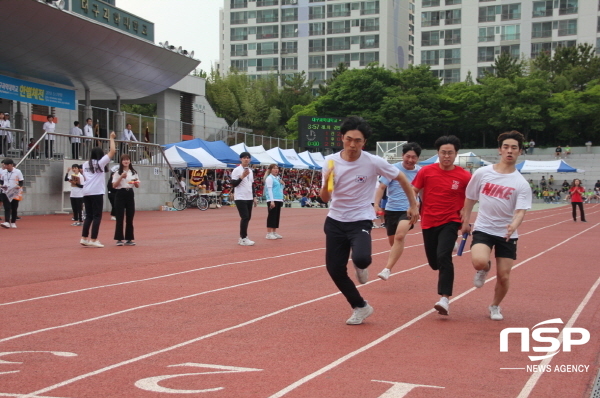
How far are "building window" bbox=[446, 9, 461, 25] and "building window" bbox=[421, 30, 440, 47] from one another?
1.97 m

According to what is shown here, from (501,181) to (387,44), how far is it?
89.3 metres

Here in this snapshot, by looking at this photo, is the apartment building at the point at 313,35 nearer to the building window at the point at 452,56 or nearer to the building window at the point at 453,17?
the building window at the point at 452,56

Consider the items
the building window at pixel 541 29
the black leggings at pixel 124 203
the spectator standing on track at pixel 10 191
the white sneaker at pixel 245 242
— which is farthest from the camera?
the building window at pixel 541 29

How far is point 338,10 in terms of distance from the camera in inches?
3748

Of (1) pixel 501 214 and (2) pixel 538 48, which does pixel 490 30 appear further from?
(1) pixel 501 214

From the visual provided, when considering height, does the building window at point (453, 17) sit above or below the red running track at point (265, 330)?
above

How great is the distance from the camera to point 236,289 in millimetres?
8844

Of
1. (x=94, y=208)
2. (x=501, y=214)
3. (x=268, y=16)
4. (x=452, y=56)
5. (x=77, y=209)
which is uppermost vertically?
(x=268, y=16)

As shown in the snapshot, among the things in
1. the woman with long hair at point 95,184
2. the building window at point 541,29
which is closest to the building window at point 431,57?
the building window at point 541,29

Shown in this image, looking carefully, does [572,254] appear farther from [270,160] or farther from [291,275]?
[270,160]

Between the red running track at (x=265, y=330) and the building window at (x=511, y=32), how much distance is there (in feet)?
253

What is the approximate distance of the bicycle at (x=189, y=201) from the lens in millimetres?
31453

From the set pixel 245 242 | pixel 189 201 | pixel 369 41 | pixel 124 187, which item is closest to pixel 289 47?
pixel 369 41

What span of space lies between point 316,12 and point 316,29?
2.26 metres
